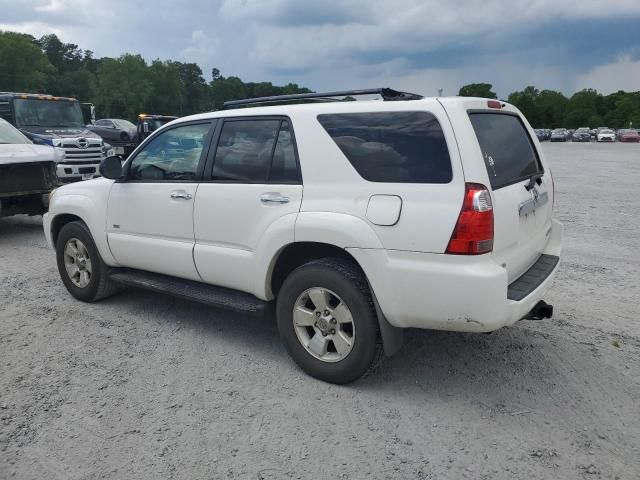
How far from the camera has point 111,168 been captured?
480 centimetres

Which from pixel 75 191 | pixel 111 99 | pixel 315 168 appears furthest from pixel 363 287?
pixel 111 99

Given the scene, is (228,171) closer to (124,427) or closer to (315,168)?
(315,168)

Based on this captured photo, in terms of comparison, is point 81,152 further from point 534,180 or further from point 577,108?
point 577,108

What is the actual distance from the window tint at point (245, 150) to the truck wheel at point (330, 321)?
838 mm

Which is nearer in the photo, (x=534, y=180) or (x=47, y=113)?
(x=534, y=180)

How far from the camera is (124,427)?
10.6 ft

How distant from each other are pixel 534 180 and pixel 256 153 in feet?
6.67

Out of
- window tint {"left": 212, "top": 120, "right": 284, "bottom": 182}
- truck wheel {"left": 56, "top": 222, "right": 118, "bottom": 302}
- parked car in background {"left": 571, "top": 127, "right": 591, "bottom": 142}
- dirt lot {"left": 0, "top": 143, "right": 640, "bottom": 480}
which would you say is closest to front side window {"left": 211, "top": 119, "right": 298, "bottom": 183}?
window tint {"left": 212, "top": 120, "right": 284, "bottom": 182}

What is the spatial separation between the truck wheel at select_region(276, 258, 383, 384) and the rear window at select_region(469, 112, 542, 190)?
3.54 feet

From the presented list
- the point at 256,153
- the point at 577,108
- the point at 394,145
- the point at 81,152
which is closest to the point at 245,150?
the point at 256,153

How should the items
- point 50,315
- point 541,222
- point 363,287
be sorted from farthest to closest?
point 50,315 < point 541,222 < point 363,287

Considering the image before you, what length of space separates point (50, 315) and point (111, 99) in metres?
81.1

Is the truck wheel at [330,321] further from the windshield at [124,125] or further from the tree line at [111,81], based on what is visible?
the tree line at [111,81]

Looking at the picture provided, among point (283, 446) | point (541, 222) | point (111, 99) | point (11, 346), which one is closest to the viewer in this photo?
point (283, 446)
